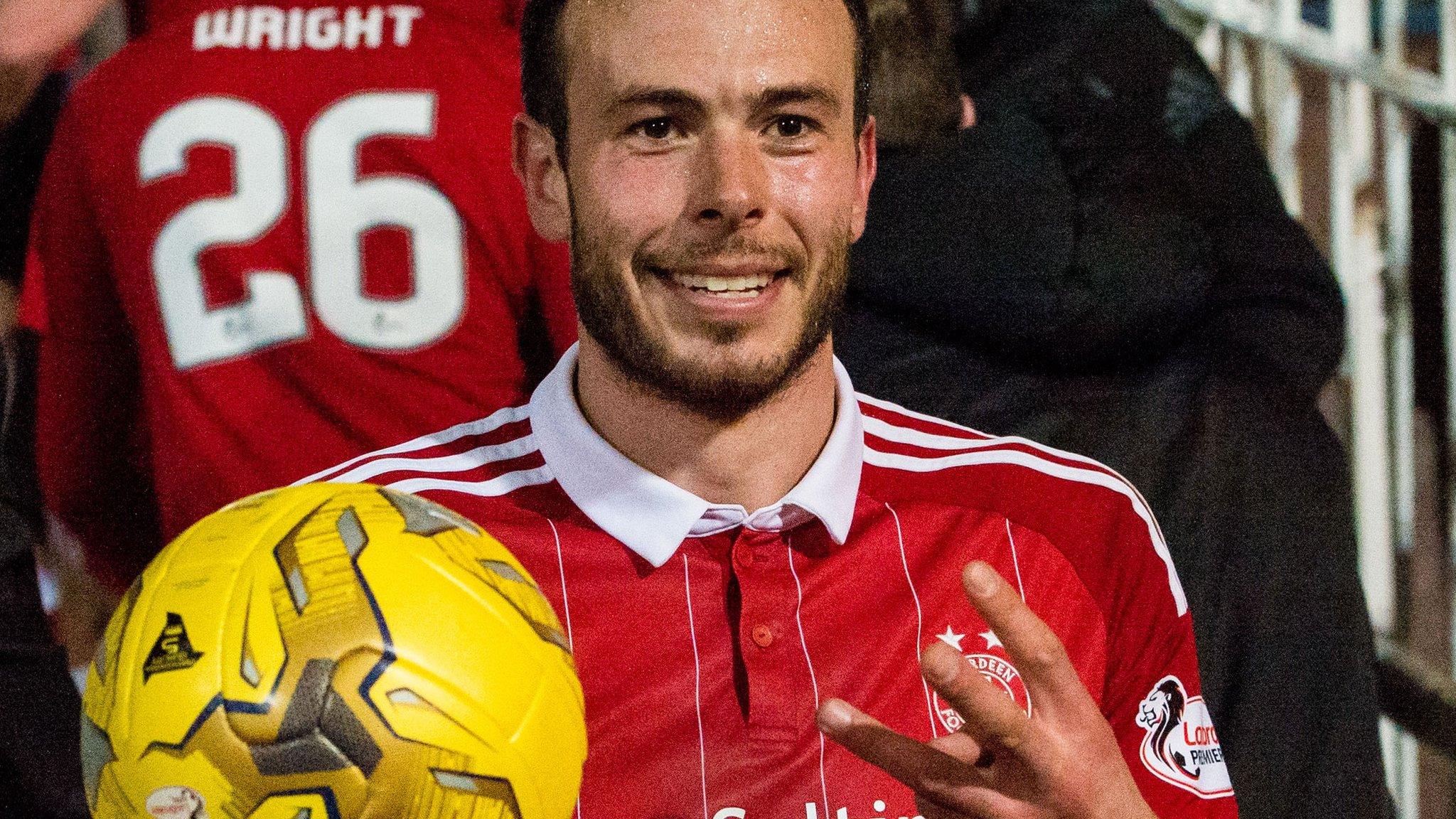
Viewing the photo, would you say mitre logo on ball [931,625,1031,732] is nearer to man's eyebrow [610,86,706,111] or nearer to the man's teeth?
the man's teeth

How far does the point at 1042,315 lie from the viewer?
7.00 feet

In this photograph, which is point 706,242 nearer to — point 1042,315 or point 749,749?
point 749,749

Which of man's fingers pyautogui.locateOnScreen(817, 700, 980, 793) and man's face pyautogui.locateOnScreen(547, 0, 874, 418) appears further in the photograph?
man's face pyautogui.locateOnScreen(547, 0, 874, 418)

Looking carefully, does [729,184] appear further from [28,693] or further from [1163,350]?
[28,693]

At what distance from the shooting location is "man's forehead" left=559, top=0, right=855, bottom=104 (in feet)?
5.21

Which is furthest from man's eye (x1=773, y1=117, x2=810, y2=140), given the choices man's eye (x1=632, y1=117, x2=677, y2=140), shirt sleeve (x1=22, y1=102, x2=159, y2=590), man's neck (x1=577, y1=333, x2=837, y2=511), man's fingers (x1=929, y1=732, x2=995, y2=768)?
shirt sleeve (x1=22, y1=102, x2=159, y2=590)

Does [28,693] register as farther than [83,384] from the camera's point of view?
No

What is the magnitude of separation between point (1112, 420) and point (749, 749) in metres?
0.78

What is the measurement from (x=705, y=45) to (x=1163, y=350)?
0.94 m

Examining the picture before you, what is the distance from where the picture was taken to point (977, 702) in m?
1.22

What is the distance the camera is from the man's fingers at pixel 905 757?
1.26 m

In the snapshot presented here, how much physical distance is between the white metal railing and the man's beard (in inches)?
76.0

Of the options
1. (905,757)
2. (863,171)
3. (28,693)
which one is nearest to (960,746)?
(905,757)

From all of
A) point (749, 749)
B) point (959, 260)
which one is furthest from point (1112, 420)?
point (749, 749)
